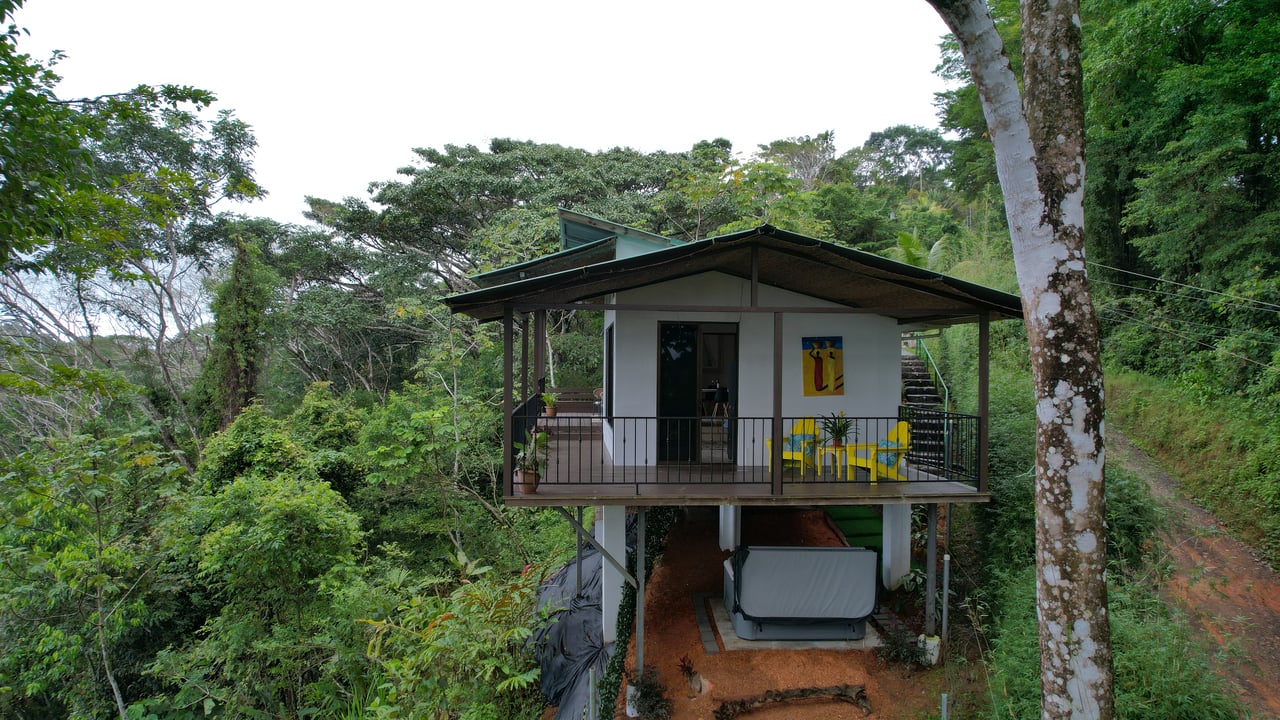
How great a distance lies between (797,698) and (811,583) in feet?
4.07

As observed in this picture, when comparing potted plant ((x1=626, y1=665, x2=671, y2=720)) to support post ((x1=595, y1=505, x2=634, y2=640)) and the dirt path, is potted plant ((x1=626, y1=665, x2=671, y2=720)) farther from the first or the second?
the dirt path

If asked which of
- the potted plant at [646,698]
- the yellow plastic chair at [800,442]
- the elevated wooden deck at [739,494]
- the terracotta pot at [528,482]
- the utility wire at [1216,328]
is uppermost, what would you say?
the utility wire at [1216,328]

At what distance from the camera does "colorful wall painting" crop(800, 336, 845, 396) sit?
298 inches

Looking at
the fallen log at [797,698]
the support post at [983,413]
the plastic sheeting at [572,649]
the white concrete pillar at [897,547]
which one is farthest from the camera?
the white concrete pillar at [897,547]

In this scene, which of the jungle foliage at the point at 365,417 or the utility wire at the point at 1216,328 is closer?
the jungle foliage at the point at 365,417

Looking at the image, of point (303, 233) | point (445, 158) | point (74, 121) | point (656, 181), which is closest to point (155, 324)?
point (303, 233)

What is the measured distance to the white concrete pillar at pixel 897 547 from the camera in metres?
7.86

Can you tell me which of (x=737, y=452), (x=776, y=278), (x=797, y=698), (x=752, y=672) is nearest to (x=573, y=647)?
(x=752, y=672)

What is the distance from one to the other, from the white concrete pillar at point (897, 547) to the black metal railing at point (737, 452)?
703mm

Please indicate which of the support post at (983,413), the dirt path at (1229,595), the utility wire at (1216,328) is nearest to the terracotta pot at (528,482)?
the support post at (983,413)

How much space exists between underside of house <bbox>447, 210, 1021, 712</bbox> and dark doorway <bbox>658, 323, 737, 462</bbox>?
0.07ft

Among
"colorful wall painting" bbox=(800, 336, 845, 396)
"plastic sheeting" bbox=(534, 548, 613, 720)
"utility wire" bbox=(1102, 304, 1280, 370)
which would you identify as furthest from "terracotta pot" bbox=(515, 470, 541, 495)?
"utility wire" bbox=(1102, 304, 1280, 370)

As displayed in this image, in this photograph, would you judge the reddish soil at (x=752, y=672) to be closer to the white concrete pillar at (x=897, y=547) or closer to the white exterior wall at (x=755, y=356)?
the white concrete pillar at (x=897, y=547)

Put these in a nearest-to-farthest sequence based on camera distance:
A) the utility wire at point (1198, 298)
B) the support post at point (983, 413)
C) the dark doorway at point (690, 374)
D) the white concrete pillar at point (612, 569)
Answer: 1. the support post at point (983, 413)
2. the white concrete pillar at point (612, 569)
3. the dark doorway at point (690, 374)
4. the utility wire at point (1198, 298)
